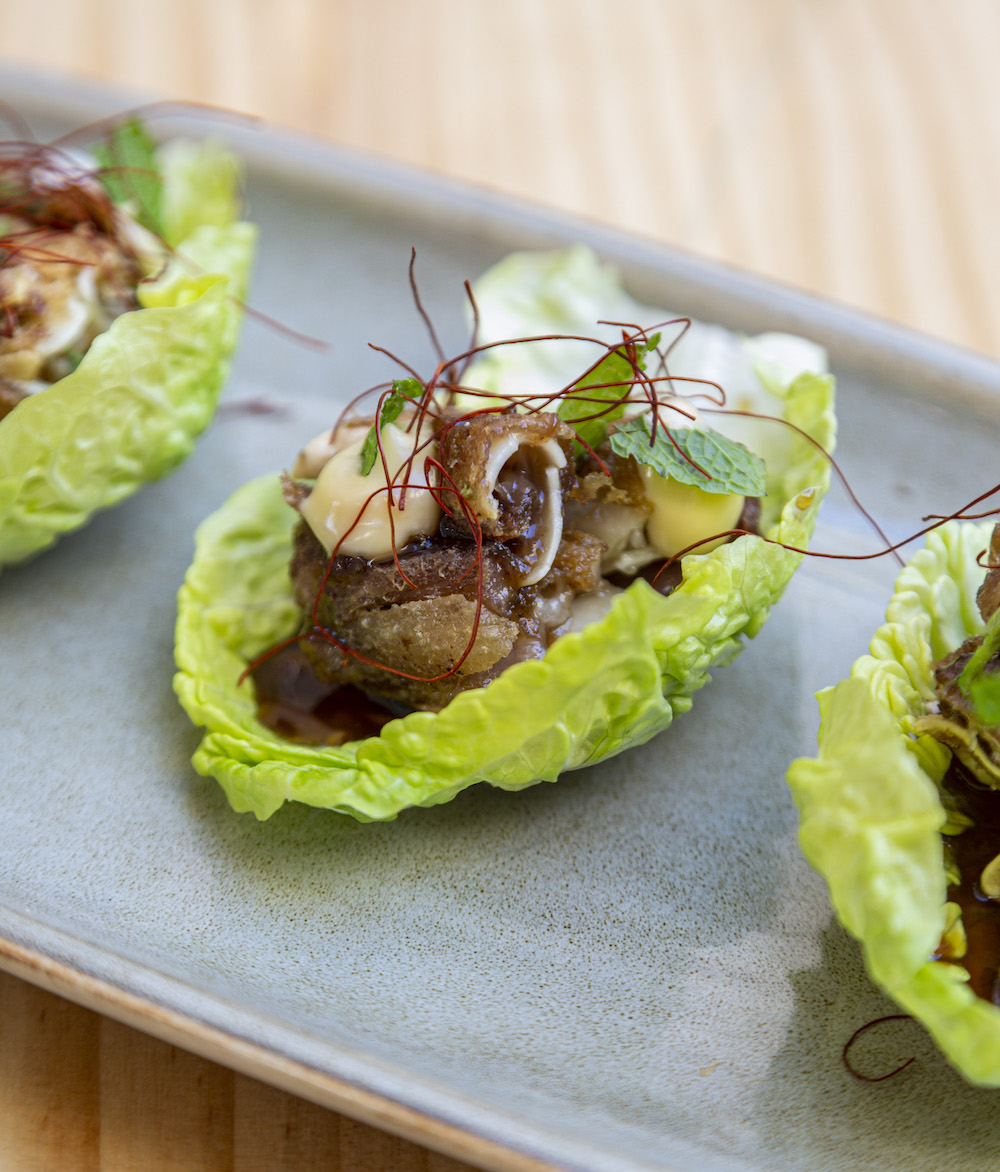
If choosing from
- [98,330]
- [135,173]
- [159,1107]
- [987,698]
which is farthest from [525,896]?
[135,173]

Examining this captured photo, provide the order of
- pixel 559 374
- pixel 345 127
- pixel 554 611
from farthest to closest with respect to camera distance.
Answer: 1. pixel 345 127
2. pixel 559 374
3. pixel 554 611

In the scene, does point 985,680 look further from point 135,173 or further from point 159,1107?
point 135,173

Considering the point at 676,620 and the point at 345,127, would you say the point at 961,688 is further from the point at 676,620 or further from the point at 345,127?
the point at 345,127

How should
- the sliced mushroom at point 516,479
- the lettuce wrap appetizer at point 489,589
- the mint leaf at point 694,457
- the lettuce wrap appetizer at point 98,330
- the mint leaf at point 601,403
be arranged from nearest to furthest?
the lettuce wrap appetizer at point 489,589 → the sliced mushroom at point 516,479 → the mint leaf at point 694,457 → the mint leaf at point 601,403 → the lettuce wrap appetizer at point 98,330

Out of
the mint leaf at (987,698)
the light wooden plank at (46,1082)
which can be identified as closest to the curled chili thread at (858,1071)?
the mint leaf at (987,698)

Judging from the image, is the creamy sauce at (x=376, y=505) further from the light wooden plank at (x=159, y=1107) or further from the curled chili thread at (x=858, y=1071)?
the curled chili thread at (x=858, y=1071)

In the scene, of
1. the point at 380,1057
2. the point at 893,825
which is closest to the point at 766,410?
the point at 893,825

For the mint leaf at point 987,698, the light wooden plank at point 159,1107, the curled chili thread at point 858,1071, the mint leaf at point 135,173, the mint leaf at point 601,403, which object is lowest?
the light wooden plank at point 159,1107

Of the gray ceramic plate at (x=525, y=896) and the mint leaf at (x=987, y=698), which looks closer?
the gray ceramic plate at (x=525, y=896)
